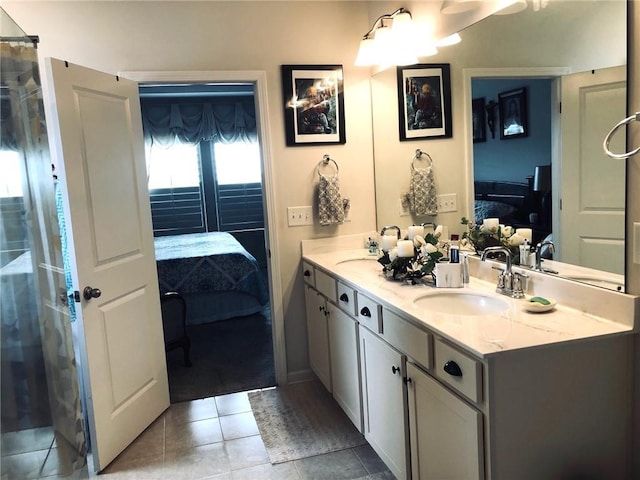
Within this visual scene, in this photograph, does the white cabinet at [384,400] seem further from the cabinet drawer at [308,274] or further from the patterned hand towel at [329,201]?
the patterned hand towel at [329,201]

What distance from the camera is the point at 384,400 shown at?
2.20 metres

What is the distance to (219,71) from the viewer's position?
308cm

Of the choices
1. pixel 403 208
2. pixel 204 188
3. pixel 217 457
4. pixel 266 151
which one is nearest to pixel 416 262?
pixel 403 208

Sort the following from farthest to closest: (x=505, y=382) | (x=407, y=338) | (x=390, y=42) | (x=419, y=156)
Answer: (x=419, y=156) → (x=390, y=42) → (x=407, y=338) → (x=505, y=382)

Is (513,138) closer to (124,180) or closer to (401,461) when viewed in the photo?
(401,461)

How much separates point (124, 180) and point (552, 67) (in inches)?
83.5

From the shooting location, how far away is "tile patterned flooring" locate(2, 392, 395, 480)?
7.98 ft

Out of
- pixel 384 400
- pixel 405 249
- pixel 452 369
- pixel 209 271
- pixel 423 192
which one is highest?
pixel 423 192

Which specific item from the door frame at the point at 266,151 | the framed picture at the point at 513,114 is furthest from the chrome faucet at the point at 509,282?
the door frame at the point at 266,151

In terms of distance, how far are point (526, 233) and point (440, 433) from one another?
88 cm

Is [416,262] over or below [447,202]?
below

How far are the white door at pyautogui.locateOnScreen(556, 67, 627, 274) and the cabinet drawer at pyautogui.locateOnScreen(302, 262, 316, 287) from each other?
5.15 feet

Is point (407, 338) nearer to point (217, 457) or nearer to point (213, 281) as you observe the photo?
point (217, 457)

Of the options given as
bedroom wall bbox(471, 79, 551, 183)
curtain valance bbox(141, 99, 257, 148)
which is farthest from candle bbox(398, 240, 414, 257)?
curtain valance bbox(141, 99, 257, 148)
